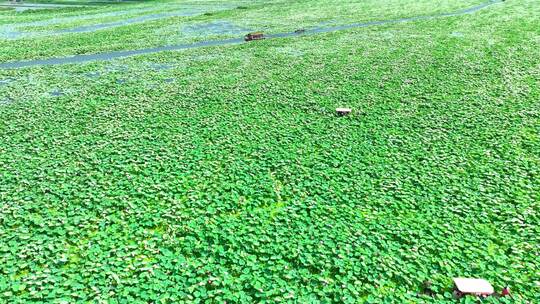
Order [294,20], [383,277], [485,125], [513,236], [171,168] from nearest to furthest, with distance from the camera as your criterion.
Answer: [383,277]
[513,236]
[171,168]
[485,125]
[294,20]

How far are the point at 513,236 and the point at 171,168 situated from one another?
24.5 feet

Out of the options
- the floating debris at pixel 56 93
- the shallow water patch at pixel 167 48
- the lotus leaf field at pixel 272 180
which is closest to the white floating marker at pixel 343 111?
the lotus leaf field at pixel 272 180

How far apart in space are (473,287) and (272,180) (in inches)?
180

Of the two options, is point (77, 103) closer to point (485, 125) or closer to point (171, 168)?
point (171, 168)

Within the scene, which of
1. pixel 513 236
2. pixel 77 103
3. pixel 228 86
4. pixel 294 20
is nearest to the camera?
pixel 513 236

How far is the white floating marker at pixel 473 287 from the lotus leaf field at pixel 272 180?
130mm

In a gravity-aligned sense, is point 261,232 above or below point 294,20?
below

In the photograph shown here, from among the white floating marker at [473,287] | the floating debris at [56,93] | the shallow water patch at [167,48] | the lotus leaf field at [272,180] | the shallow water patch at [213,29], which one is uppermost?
the shallow water patch at [213,29]

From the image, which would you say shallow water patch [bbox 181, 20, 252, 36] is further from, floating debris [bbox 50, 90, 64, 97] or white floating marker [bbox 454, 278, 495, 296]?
white floating marker [bbox 454, 278, 495, 296]

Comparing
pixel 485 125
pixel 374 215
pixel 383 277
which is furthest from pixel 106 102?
pixel 485 125

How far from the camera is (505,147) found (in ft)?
31.8

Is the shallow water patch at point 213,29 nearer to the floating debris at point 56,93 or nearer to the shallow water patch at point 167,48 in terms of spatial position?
the shallow water patch at point 167,48

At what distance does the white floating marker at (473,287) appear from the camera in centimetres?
554

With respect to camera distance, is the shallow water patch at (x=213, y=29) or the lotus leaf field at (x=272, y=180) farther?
the shallow water patch at (x=213, y=29)
